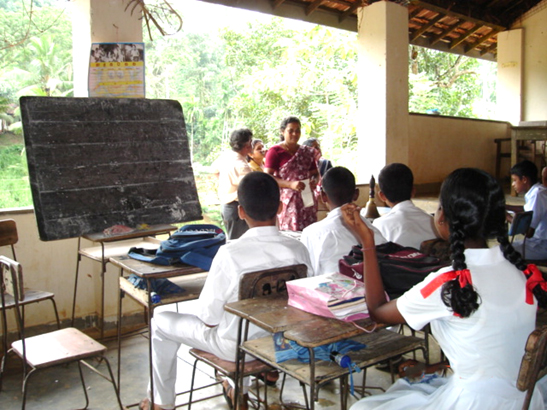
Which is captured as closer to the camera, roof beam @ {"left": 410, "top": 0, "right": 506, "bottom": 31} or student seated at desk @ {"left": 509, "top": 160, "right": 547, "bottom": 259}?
student seated at desk @ {"left": 509, "top": 160, "right": 547, "bottom": 259}

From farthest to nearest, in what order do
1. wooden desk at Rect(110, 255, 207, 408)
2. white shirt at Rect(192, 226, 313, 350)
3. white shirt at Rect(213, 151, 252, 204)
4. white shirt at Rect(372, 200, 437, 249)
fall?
white shirt at Rect(213, 151, 252, 204)
white shirt at Rect(372, 200, 437, 249)
wooden desk at Rect(110, 255, 207, 408)
white shirt at Rect(192, 226, 313, 350)

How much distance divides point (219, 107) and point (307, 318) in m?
12.5

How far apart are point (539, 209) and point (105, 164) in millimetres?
3029

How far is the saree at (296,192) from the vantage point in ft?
15.0

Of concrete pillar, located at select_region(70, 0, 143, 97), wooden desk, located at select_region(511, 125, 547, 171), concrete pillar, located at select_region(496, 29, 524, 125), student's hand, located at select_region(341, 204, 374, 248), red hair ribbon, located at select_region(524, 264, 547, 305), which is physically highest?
concrete pillar, located at select_region(496, 29, 524, 125)

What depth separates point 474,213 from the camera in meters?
1.44

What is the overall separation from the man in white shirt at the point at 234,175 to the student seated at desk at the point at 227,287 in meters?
2.08

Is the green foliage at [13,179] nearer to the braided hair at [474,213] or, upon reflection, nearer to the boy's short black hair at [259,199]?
the boy's short black hair at [259,199]

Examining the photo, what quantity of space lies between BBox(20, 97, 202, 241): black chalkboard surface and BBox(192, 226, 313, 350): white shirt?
1.23 metres

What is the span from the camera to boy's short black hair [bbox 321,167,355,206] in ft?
9.45

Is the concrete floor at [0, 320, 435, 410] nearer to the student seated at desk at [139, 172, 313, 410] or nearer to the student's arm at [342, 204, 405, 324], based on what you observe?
the student seated at desk at [139, 172, 313, 410]

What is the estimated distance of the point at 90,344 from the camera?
244cm

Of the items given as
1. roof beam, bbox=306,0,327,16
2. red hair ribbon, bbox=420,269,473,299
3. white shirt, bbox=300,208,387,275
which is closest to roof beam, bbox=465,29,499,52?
roof beam, bbox=306,0,327,16

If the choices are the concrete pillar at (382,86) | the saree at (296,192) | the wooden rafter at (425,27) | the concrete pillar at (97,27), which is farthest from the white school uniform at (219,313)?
the wooden rafter at (425,27)
